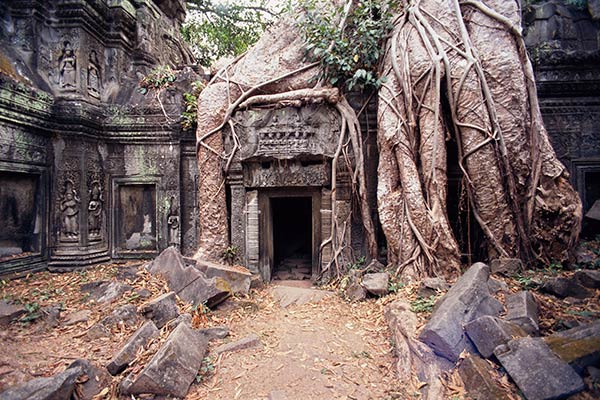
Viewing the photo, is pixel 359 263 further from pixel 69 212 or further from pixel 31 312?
pixel 69 212

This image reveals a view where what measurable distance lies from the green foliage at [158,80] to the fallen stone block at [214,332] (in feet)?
15.3

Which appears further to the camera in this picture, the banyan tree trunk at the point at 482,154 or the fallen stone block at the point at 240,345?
the banyan tree trunk at the point at 482,154

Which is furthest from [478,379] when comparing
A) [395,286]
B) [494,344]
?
[395,286]

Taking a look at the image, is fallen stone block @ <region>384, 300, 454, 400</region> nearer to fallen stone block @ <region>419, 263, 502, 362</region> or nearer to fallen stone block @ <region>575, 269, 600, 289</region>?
fallen stone block @ <region>419, 263, 502, 362</region>

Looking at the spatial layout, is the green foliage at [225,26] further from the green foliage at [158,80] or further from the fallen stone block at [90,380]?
the fallen stone block at [90,380]

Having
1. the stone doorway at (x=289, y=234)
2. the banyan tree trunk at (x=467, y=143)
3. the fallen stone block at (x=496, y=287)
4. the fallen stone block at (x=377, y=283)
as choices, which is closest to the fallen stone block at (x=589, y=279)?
the fallen stone block at (x=496, y=287)

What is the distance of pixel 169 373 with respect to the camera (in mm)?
2309

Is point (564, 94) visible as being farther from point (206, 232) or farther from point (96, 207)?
point (96, 207)

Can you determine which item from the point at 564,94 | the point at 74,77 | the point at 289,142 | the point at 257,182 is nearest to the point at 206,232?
the point at 257,182

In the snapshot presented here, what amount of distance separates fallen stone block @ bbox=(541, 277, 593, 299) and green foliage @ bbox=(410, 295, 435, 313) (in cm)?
112

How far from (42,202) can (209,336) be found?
4.14m

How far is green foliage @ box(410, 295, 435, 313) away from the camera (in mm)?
2988

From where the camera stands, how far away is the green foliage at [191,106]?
550cm

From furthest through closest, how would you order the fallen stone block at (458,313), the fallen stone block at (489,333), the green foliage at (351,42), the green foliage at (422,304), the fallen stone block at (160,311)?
the green foliage at (351,42)
the fallen stone block at (160,311)
the green foliage at (422,304)
the fallen stone block at (458,313)
the fallen stone block at (489,333)
